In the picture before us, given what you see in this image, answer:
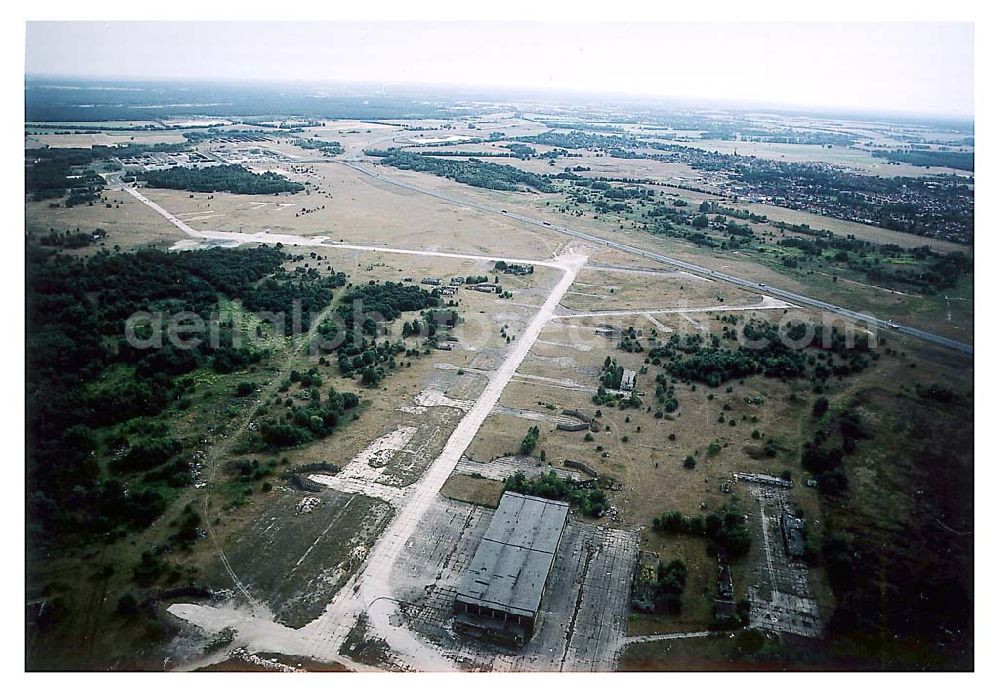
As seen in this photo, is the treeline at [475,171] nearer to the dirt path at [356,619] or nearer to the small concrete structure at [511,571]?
the small concrete structure at [511,571]

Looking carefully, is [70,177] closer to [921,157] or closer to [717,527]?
[717,527]

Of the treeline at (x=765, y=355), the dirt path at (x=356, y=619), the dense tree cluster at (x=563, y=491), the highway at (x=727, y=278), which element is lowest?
the dirt path at (x=356, y=619)

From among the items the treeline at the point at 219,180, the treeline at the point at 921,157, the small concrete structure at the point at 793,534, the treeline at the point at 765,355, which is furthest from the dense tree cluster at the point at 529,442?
the treeline at the point at 921,157

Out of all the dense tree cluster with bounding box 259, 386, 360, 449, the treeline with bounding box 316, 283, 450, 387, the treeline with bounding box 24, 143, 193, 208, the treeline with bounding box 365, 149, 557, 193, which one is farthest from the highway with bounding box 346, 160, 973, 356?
the dense tree cluster with bounding box 259, 386, 360, 449

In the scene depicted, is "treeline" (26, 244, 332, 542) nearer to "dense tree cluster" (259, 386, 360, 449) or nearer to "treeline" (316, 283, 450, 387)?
"dense tree cluster" (259, 386, 360, 449)


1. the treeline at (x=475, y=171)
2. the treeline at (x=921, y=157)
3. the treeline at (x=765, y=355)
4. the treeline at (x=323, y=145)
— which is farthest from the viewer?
the treeline at (x=323, y=145)

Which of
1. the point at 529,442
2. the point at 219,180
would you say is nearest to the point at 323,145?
the point at 219,180
